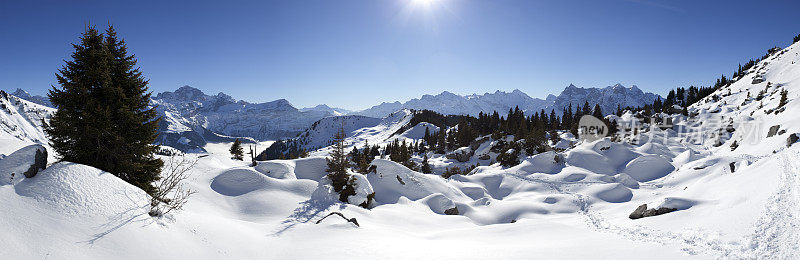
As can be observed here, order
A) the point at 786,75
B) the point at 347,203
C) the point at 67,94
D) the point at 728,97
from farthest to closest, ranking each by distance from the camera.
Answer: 1. the point at 728,97
2. the point at 786,75
3. the point at 347,203
4. the point at 67,94

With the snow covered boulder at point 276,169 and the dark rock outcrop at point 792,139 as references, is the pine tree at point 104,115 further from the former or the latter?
the dark rock outcrop at point 792,139

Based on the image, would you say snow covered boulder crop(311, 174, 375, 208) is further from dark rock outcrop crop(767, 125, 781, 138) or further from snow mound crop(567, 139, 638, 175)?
dark rock outcrop crop(767, 125, 781, 138)

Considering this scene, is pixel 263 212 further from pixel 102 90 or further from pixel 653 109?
pixel 653 109

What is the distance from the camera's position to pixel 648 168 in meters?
40.8

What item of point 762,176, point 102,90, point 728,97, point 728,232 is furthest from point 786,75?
point 102,90

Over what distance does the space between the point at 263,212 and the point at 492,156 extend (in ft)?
216

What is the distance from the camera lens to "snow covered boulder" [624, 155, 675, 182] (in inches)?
1550

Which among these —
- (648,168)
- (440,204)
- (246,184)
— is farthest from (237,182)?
(648,168)

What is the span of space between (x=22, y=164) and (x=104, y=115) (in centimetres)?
563

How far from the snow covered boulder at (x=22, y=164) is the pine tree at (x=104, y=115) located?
4054mm

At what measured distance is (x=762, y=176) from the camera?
585 inches

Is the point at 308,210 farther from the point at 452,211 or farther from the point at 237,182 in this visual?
the point at 452,211

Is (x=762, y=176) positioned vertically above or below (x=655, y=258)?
above

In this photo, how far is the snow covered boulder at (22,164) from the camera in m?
8.57
